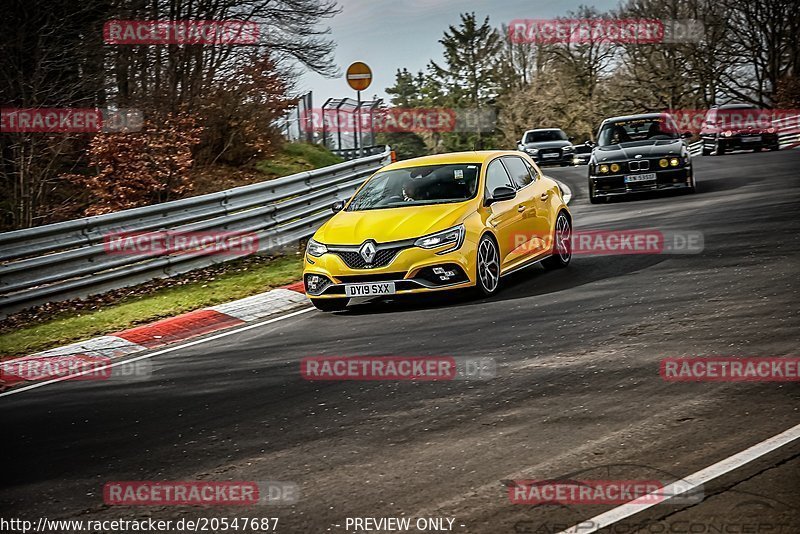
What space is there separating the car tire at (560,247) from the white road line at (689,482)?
7.63 metres

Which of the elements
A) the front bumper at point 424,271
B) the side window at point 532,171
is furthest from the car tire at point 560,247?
the front bumper at point 424,271

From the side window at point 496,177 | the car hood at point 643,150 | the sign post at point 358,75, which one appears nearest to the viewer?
the side window at point 496,177

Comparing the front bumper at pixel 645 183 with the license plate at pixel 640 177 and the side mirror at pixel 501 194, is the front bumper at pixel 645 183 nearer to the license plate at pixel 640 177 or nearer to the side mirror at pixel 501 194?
the license plate at pixel 640 177

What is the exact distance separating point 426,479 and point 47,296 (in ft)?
29.5

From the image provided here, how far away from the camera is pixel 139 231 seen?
1439cm

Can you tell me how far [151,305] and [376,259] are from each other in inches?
135

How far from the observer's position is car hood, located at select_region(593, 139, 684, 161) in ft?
69.0

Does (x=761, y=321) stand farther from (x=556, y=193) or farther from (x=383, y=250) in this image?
Answer: (x=556, y=193)

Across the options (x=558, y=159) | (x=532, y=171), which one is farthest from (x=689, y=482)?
(x=558, y=159)

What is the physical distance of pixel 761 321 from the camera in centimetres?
870

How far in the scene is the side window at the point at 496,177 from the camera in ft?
41.0

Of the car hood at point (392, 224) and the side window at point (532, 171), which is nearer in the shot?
the car hood at point (392, 224)

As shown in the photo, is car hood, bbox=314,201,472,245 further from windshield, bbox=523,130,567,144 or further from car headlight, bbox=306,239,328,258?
windshield, bbox=523,130,567,144

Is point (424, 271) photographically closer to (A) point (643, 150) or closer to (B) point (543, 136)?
(A) point (643, 150)
